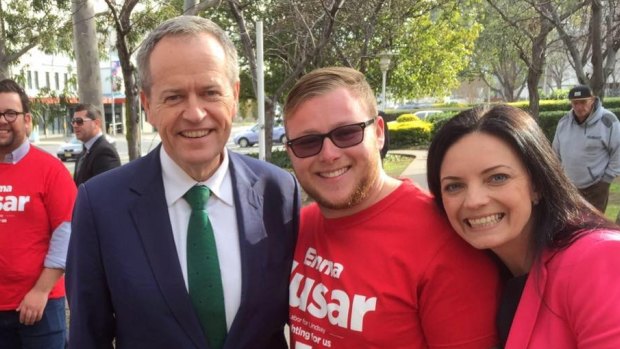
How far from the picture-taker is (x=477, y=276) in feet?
5.43

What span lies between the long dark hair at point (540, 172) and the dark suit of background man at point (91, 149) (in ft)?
12.9

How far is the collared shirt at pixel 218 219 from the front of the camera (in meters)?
1.83

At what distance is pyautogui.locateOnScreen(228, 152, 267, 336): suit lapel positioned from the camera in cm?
182

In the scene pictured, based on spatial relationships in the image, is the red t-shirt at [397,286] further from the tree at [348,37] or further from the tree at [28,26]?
the tree at [28,26]

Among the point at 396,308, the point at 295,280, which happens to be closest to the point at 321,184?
the point at 295,280

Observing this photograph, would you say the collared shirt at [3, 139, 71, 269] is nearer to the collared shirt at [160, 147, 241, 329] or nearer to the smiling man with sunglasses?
the collared shirt at [160, 147, 241, 329]

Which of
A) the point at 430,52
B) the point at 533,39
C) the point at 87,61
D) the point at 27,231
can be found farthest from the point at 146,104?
the point at 430,52

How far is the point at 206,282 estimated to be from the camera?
178 centimetres

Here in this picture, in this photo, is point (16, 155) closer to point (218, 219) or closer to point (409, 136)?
point (218, 219)

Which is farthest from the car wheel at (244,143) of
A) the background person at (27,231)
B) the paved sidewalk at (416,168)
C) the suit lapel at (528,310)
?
the suit lapel at (528,310)

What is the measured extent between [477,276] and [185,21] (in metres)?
1.28

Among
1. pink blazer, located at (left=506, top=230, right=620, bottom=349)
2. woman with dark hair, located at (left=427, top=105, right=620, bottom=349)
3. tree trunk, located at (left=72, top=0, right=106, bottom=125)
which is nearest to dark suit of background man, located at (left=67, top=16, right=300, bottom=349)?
woman with dark hair, located at (left=427, top=105, right=620, bottom=349)

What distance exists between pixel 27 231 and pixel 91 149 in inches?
85.0

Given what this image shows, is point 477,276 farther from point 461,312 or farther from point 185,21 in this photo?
point 185,21
